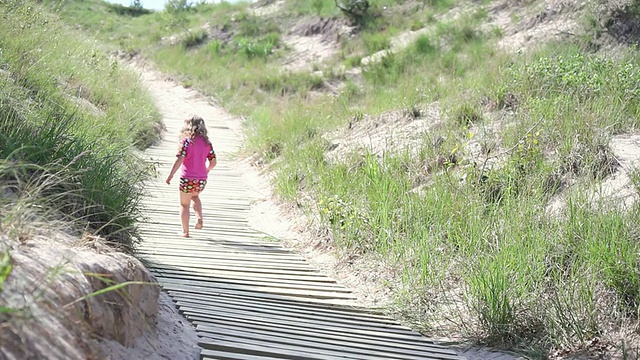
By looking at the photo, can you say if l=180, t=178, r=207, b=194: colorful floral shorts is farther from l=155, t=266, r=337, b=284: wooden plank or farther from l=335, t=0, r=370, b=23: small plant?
l=335, t=0, r=370, b=23: small plant

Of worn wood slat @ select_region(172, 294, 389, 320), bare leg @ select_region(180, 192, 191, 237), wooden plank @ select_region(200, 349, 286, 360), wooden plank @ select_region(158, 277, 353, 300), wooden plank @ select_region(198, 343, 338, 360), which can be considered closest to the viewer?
wooden plank @ select_region(200, 349, 286, 360)

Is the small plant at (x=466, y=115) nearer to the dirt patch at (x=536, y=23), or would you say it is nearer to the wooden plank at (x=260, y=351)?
the dirt patch at (x=536, y=23)

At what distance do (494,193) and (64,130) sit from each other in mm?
3986

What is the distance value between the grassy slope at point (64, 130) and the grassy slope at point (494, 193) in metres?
2.12

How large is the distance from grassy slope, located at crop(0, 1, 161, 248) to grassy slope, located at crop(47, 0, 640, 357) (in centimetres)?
212

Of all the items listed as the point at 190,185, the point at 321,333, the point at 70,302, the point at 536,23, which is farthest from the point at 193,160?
the point at 536,23

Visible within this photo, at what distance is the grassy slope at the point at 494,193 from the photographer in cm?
522

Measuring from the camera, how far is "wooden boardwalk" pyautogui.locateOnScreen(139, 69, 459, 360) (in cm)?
454

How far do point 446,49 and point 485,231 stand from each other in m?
11.8

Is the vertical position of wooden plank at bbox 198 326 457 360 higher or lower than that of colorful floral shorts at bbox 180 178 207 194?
higher

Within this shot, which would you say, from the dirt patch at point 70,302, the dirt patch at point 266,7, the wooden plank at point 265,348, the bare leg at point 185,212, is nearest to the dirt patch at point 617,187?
the wooden plank at point 265,348

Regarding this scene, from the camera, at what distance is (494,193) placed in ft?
25.1

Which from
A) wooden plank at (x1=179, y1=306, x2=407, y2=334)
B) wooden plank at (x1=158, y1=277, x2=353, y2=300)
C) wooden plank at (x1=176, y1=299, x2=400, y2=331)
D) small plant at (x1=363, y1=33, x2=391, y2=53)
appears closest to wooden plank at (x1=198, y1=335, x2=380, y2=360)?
wooden plank at (x1=179, y1=306, x2=407, y2=334)

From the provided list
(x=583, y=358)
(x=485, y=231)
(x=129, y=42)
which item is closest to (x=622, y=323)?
(x=583, y=358)
